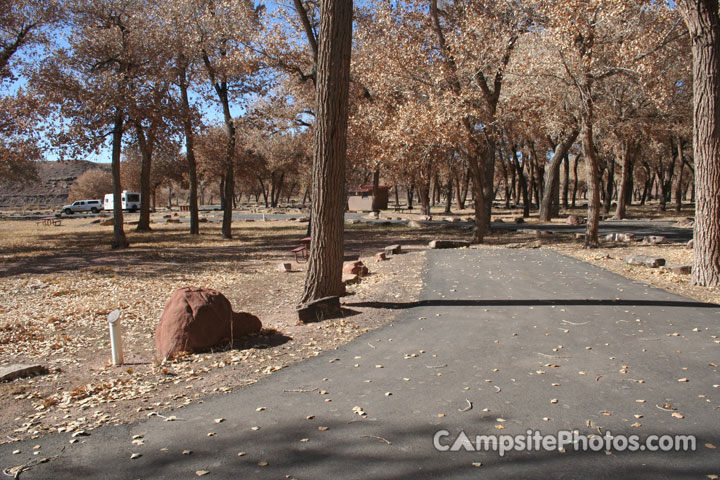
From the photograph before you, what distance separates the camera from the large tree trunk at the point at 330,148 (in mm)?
7629

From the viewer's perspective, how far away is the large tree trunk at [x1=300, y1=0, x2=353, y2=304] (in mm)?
7629

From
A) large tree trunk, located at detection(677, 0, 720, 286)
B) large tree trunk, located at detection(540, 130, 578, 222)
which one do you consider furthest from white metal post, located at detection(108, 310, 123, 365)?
large tree trunk, located at detection(540, 130, 578, 222)

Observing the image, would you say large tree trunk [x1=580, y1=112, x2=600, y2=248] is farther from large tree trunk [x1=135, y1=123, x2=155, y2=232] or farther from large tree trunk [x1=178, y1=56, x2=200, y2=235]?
large tree trunk [x1=135, y1=123, x2=155, y2=232]

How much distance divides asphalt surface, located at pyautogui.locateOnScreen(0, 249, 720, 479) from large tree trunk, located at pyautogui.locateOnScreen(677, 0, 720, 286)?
91.9 inches

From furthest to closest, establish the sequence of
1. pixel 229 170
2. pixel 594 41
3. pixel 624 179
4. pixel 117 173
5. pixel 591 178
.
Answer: pixel 624 179 < pixel 229 170 < pixel 117 173 < pixel 591 178 < pixel 594 41

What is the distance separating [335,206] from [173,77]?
48.2 feet

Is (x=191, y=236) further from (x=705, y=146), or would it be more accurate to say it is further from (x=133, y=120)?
(x=705, y=146)

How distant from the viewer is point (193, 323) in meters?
6.34

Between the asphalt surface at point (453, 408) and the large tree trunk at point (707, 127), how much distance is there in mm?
2334

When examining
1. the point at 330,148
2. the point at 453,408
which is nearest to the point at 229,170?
the point at 330,148

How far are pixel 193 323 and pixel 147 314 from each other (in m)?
3.23

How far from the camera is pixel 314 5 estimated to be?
17469 millimetres

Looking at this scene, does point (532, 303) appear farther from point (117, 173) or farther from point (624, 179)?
point (624, 179)

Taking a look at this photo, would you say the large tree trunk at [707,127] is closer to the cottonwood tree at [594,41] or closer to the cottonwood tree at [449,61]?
the cottonwood tree at [594,41]
